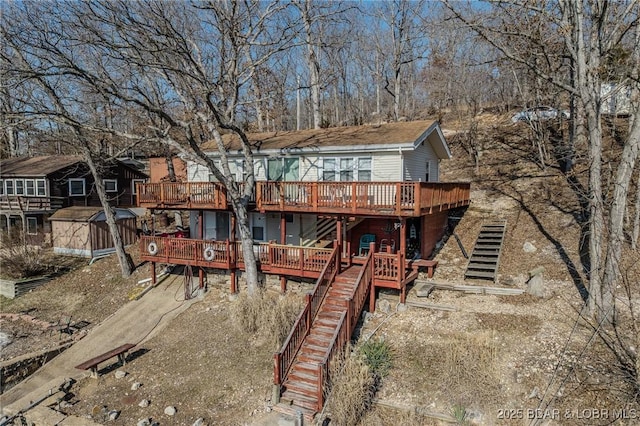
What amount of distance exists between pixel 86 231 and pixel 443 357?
65.8ft

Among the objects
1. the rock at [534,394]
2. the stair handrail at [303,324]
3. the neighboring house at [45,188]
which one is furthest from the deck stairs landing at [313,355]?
the neighboring house at [45,188]

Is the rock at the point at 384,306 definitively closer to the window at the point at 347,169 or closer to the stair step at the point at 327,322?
the stair step at the point at 327,322

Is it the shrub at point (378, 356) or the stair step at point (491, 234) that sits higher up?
the stair step at point (491, 234)

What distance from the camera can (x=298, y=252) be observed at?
48.0ft

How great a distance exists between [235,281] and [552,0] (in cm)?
1411

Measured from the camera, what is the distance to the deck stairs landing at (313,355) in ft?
31.3

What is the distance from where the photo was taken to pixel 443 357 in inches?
401

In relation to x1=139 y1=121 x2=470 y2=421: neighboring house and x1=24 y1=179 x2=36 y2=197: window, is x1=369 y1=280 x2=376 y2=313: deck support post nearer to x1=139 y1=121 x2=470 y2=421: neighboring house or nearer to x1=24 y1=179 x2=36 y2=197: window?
x1=139 y1=121 x2=470 y2=421: neighboring house

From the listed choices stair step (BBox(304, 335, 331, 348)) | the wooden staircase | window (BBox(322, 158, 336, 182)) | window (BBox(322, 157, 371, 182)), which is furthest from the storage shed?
stair step (BBox(304, 335, 331, 348))

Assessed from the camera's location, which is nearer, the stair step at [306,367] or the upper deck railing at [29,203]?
the stair step at [306,367]

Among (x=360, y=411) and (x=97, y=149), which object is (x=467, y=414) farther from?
(x=97, y=149)

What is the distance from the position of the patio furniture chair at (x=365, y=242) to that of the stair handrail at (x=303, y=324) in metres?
3.15

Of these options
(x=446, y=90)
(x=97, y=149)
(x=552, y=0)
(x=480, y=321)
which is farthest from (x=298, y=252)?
(x=446, y=90)

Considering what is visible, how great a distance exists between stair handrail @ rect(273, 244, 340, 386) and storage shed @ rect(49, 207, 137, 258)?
1511 cm
